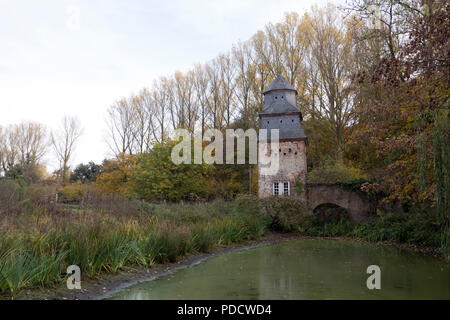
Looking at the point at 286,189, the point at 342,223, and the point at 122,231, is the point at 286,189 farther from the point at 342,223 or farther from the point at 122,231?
the point at 122,231

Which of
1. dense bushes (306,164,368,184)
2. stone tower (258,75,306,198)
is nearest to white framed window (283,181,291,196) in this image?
stone tower (258,75,306,198)

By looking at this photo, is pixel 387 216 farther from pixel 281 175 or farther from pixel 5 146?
pixel 5 146

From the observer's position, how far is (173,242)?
8742 mm

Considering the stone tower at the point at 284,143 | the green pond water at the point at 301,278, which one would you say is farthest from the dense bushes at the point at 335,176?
the green pond water at the point at 301,278

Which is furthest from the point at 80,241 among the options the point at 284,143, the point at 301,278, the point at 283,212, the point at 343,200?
the point at 284,143

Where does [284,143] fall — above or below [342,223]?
above

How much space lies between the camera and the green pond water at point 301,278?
5746 mm

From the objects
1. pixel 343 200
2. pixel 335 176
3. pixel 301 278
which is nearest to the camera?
pixel 301 278

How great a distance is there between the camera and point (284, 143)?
1986cm

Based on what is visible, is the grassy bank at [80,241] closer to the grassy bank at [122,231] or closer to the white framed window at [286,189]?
the grassy bank at [122,231]

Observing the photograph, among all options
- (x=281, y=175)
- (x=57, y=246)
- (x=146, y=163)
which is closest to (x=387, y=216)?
(x=281, y=175)

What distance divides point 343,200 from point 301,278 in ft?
37.4

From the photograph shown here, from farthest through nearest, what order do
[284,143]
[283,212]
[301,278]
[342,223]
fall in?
[284,143] < [342,223] < [283,212] < [301,278]
